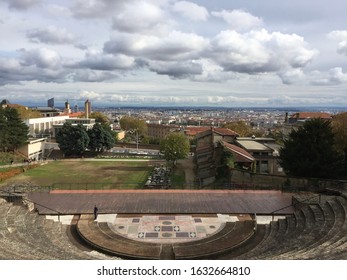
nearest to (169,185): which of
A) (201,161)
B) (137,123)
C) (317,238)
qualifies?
(201,161)

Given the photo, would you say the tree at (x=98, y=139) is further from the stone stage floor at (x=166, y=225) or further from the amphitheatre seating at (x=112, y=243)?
the amphitheatre seating at (x=112, y=243)

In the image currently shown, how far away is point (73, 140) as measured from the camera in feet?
192

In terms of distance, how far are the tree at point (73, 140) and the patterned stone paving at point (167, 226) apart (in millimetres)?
41740

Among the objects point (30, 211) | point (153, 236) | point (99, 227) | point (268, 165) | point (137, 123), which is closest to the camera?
point (153, 236)

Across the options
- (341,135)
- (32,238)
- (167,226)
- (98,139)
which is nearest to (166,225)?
(167,226)

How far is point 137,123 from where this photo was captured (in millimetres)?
108312

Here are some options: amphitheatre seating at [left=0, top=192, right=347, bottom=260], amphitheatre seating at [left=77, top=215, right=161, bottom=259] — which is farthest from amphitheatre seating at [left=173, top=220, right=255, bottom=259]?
amphitheatre seating at [left=77, top=215, right=161, bottom=259]

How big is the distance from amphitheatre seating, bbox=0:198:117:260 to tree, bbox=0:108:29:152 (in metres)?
39.1

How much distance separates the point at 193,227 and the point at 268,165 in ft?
78.2

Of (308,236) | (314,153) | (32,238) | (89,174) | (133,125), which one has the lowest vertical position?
(89,174)

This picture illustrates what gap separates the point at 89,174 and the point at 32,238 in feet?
89.9

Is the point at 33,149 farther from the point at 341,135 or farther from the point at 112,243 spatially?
the point at 341,135

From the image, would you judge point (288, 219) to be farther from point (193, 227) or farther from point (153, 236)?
point (153, 236)

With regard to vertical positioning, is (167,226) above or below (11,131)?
below
